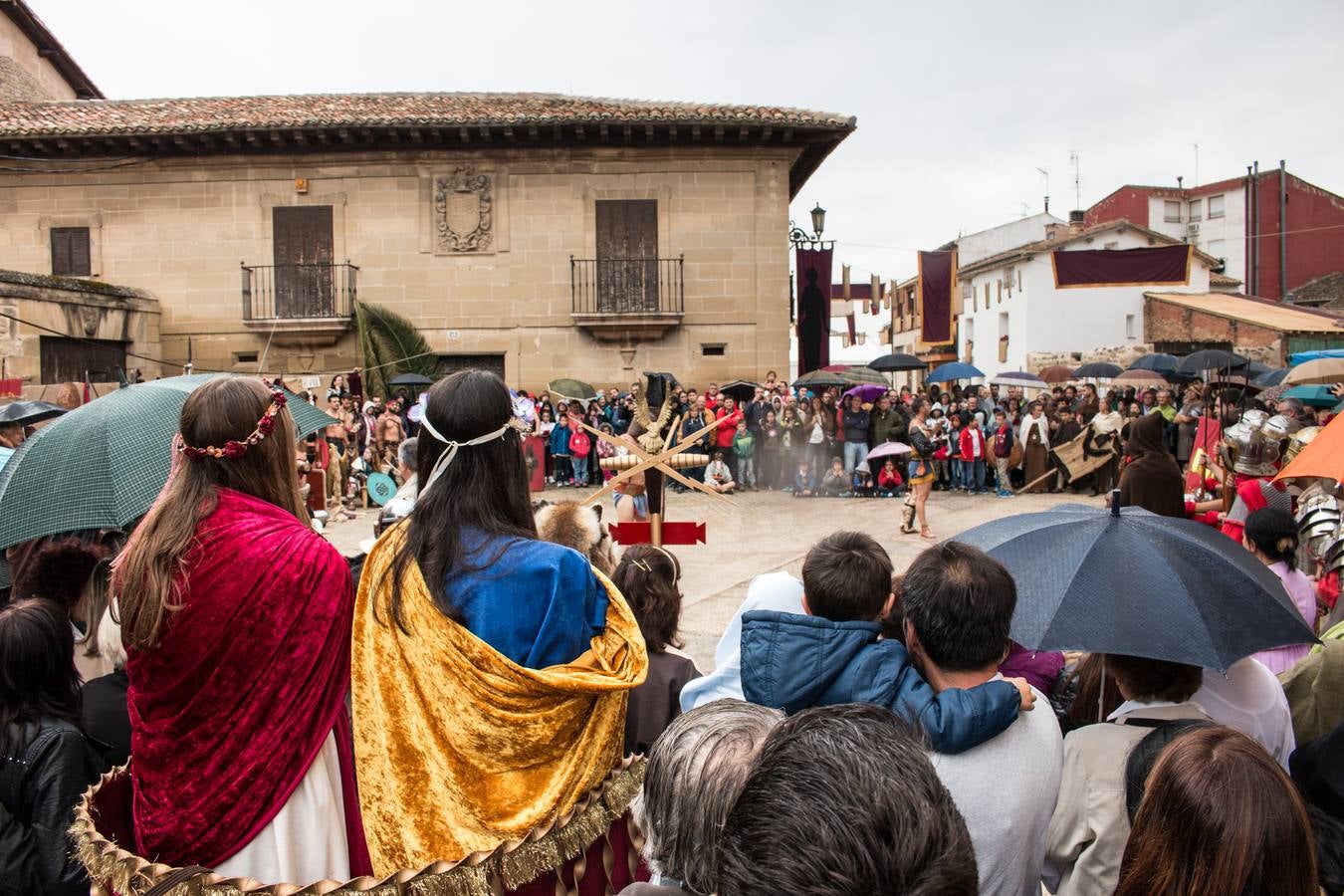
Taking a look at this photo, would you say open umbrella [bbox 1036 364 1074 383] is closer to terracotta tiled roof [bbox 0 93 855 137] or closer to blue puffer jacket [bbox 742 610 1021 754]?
terracotta tiled roof [bbox 0 93 855 137]

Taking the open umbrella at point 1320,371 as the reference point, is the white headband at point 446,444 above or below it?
below

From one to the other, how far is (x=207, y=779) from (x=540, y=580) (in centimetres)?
80

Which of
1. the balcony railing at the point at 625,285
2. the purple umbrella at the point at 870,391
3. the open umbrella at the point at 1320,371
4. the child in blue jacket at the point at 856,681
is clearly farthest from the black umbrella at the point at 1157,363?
the child in blue jacket at the point at 856,681

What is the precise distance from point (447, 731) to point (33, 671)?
1.37 metres

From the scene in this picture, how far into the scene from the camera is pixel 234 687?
2090 millimetres

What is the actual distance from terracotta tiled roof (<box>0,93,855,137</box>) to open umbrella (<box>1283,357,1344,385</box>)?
34.7ft

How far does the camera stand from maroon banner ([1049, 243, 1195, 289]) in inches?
874

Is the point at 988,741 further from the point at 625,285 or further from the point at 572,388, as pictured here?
the point at 625,285

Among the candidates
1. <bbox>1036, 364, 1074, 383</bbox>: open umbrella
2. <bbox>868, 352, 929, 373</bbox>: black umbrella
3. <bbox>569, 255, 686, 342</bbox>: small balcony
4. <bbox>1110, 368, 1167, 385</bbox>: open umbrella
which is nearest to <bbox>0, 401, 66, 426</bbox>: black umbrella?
<bbox>569, 255, 686, 342</bbox>: small balcony

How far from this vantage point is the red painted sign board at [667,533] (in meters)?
7.31

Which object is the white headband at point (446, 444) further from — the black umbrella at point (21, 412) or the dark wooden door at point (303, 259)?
the dark wooden door at point (303, 259)

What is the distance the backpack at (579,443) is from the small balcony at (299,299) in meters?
6.13

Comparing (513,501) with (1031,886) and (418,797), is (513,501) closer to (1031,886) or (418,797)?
(418,797)

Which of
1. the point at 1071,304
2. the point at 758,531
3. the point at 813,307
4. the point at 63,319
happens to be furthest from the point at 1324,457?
the point at 1071,304
